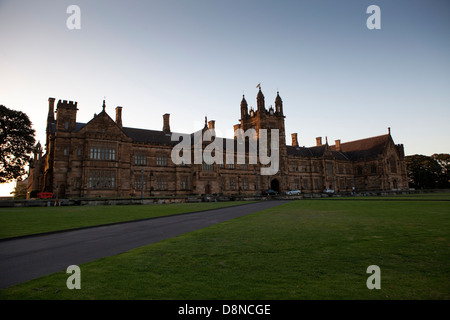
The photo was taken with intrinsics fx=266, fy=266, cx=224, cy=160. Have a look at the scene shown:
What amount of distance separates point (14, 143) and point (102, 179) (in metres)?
12.5

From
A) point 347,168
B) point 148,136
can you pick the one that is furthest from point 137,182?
point 347,168

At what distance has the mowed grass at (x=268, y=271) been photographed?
13.5 feet

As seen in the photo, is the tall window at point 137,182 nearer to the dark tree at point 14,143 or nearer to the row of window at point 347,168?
the dark tree at point 14,143

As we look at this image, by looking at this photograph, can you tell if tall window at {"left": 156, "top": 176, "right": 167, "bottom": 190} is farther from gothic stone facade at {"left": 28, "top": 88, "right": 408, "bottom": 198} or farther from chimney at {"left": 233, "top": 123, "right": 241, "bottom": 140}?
chimney at {"left": 233, "top": 123, "right": 241, "bottom": 140}

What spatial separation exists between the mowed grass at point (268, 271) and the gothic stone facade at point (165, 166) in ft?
116

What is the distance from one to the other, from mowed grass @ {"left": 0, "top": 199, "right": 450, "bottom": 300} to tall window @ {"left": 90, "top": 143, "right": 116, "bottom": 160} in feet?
124

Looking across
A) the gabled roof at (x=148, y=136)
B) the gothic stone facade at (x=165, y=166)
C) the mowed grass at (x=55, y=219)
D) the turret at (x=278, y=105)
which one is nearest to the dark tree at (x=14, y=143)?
the gothic stone facade at (x=165, y=166)

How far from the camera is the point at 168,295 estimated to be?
4.09 meters

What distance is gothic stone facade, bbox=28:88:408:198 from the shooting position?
40031mm

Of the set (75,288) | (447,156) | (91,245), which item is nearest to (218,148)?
(91,245)

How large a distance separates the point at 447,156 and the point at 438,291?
4256 inches

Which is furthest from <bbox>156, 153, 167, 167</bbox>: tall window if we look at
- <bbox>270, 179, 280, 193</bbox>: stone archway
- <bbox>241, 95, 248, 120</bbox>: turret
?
<bbox>241, 95, 248, 120</bbox>: turret

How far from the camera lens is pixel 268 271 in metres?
5.16
